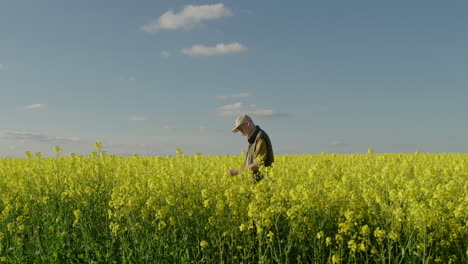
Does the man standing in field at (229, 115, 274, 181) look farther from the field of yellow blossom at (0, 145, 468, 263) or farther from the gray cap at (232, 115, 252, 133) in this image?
the field of yellow blossom at (0, 145, 468, 263)

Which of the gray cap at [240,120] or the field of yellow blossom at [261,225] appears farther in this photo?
the gray cap at [240,120]

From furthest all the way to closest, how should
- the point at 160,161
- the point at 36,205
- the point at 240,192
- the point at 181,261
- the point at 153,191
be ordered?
the point at 160,161 → the point at 36,205 → the point at 153,191 → the point at 240,192 → the point at 181,261

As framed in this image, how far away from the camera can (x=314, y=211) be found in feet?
17.2

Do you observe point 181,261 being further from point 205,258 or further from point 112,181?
point 112,181

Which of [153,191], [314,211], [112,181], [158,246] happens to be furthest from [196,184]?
[112,181]

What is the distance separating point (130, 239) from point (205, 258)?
1.46m

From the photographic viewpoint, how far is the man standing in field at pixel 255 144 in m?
6.35

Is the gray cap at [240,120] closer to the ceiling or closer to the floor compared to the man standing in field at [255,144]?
closer to the ceiling

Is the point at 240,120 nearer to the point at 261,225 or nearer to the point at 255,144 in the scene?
the point at 255,144

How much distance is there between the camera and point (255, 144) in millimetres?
6473

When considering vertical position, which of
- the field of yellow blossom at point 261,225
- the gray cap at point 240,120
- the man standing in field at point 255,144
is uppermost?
the gray cap at point 240,120

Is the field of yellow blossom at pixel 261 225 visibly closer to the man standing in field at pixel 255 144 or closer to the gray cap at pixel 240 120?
the man standing in field at pixel 255 144

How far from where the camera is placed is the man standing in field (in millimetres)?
6352

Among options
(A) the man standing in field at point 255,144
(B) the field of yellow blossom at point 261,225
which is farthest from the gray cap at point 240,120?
(B) the field of yellow blossom at point 261,225
